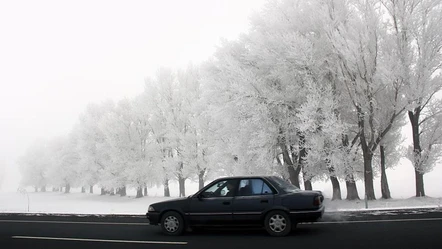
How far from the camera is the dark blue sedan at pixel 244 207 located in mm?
9336

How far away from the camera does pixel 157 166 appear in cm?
3903

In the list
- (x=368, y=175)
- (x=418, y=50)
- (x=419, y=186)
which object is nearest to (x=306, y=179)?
(x=368, y=175)

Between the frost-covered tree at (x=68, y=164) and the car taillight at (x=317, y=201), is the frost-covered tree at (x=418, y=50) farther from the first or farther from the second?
the frost-covered tree at (x=68, y=164)

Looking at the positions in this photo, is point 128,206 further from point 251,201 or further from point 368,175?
point 251,201

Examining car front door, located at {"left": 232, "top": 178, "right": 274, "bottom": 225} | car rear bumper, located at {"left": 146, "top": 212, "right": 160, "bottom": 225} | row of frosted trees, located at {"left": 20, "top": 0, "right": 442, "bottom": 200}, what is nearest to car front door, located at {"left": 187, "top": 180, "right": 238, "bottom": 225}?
car front door, located at {"left": 232, "top": 178, "right": 274, "bottom": 225}

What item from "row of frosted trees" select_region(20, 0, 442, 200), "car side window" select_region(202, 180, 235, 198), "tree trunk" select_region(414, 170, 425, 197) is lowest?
"tree trunk" select_region(414, 170, 425, 197)

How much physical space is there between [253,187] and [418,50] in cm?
1538

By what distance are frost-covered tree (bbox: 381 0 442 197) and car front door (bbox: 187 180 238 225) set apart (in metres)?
13.8

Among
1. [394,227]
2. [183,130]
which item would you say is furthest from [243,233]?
[183,130]

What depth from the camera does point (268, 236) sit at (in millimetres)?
9492

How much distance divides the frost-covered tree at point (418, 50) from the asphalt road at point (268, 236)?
28.5 ft

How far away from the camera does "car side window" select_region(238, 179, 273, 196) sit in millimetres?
9836

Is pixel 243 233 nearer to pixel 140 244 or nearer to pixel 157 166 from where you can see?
pixel 140 244

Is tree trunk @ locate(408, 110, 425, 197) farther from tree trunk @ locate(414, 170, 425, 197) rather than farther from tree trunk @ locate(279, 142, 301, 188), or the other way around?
tree trunk @ locate(279, 142, 301, 188)
